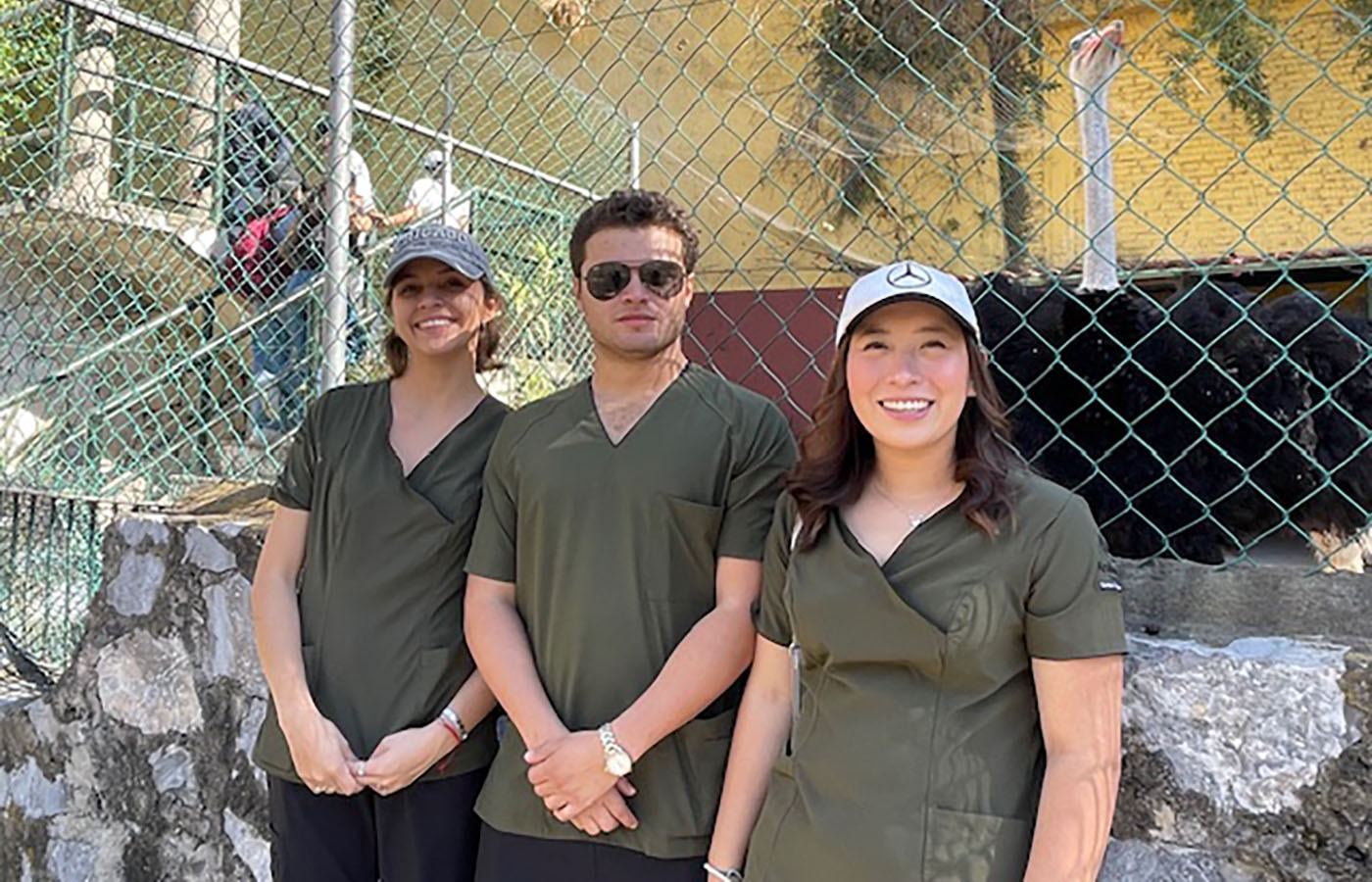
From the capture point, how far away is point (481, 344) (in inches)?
100.0

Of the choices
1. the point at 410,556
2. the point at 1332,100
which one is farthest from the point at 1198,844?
the point at 1332,100

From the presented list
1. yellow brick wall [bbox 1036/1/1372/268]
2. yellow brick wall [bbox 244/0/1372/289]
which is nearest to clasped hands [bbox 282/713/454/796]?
yellow brick wall [bbox 244/0/1372/289]

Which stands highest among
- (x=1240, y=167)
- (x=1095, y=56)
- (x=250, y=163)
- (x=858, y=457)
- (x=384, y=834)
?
(x=1240, y=167)

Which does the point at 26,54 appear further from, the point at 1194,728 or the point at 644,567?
the point at 1194,728

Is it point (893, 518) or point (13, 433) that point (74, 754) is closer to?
point (893, 518)

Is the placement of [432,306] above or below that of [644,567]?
above

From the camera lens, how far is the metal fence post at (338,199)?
3359 millimetres

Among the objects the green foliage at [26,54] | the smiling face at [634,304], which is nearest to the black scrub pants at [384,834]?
the smiling face at [634,304]

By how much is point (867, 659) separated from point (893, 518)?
0.71 ft

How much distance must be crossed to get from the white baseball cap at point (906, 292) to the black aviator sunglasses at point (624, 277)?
41cm

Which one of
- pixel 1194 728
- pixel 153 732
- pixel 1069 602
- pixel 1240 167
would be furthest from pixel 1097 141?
pixel 1240 167

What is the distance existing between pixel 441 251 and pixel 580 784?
3.46ft

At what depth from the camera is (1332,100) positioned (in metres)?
9.57

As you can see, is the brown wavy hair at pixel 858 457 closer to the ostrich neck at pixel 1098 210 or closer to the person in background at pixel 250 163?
the ostrich neck at pixel 1098 210
